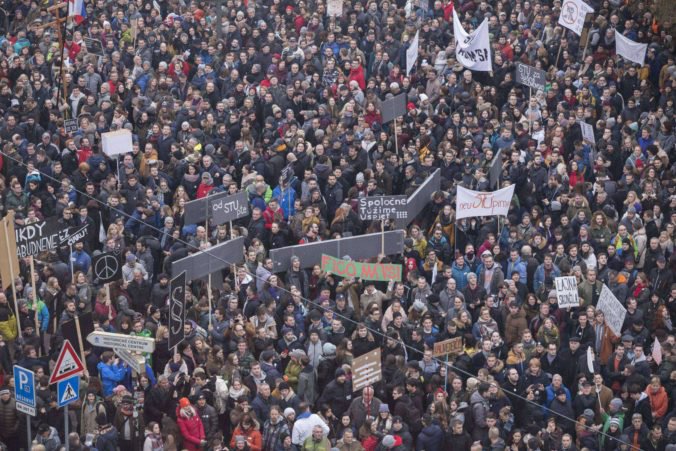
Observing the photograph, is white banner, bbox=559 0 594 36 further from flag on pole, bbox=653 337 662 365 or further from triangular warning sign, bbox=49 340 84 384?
triangular warning sign, bbox=49 340 84 384

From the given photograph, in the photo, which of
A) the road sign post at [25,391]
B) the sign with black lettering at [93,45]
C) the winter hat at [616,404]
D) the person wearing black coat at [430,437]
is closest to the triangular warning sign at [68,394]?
the road sign post at [25,391]

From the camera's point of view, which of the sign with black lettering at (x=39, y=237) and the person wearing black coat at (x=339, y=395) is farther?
the sign with black lettering at (x=39, y=237)

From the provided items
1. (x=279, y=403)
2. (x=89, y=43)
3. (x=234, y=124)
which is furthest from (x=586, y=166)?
(x=89, y=43)

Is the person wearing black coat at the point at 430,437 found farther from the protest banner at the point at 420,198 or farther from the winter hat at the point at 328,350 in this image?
the protest banner at the point at 420,198

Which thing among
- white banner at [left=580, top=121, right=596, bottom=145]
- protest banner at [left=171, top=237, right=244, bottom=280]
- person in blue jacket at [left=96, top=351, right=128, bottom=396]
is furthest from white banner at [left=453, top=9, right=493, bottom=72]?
person in blue jacket at [left=96, top=351, right=128, bottom=396]

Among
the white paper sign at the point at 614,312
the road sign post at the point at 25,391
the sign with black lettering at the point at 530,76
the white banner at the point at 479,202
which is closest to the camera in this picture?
the road sign post at the point at 25,391

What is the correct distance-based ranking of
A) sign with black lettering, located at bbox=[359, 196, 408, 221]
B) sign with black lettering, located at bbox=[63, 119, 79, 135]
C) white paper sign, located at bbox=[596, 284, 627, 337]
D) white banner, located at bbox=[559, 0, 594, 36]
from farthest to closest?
white banner, located at bbox=[559, 0, 594, 36], sign with black lettering, located at bbox=[63, 119, 79, 135], sign with black lettering, located at bbox=[359, 196, 408, 221], white paper sign, located at bbox=[596, 284, 627, 337]

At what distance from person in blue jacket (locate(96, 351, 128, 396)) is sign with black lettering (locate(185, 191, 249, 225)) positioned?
132 inches

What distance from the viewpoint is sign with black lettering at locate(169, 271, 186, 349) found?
65.8 feet

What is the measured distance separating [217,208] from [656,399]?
255 inches

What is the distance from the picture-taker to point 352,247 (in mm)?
23062

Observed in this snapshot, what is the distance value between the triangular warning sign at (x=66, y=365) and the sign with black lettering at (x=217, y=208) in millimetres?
4623

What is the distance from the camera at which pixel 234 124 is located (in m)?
26.7

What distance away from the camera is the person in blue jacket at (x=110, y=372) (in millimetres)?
20094
